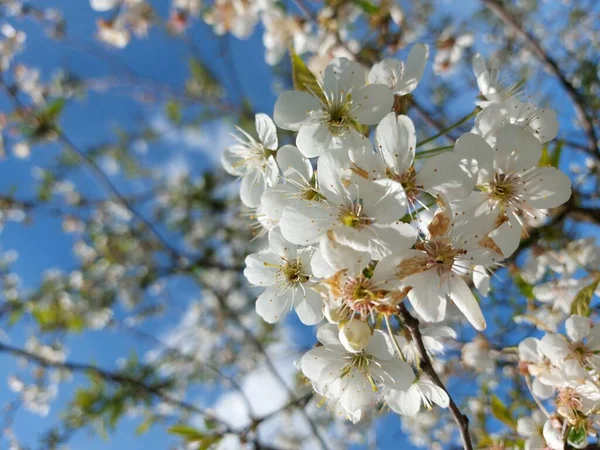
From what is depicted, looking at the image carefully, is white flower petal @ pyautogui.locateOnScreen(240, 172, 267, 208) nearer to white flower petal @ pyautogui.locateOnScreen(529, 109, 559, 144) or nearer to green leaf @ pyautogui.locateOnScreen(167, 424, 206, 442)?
white flower petal @ pyautogui.locateOnScreen(529, 109, 559, 144)

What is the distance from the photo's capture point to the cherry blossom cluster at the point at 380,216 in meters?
0.65

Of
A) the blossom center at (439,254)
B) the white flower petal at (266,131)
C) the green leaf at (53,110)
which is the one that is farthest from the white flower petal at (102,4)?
the blossom center at (439,254)

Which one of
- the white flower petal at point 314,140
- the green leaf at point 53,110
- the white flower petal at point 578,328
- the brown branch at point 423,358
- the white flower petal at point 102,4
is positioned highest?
the white flower petal at point 102,4

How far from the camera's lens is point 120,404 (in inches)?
96.0

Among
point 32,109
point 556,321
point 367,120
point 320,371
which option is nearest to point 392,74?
point 367,120

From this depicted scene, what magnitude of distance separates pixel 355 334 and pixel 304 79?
52 cm

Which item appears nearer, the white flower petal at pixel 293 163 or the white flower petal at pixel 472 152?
the white flower petal at pixel 472 152

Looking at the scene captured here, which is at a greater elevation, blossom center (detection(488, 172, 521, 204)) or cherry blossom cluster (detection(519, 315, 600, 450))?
blossom center (detection(488, 172, 521, 204))

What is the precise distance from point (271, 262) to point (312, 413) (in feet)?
12.2

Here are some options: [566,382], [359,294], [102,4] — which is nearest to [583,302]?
[566,382]

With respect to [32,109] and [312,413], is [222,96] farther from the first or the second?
[312,413]

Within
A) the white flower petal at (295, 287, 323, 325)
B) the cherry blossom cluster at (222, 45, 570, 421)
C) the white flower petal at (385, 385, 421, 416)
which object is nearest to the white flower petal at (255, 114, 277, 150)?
the cherry blossom cluster at (222, 45, 570, 421)

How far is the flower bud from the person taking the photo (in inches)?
25.2

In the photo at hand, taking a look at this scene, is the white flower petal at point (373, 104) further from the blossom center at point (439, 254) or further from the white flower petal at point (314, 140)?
the blossom center at point (439, 254)
